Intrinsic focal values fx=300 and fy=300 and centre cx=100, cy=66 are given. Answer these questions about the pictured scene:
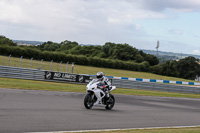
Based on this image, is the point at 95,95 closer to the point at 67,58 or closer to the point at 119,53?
the point at 67,58

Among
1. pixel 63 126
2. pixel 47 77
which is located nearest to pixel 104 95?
pixel 63 126

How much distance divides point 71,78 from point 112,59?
3364 centimetres

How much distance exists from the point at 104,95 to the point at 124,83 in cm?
1807

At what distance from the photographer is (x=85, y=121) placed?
29.7 feet

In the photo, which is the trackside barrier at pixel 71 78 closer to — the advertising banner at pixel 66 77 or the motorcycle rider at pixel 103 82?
the advertising banner at pixel 66 77

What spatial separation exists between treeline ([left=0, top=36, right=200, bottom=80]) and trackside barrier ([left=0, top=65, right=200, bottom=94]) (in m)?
19.5

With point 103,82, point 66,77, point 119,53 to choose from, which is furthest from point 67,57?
point 103,82

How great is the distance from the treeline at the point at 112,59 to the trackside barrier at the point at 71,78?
1951 centimetres

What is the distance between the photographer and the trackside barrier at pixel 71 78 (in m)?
27.4

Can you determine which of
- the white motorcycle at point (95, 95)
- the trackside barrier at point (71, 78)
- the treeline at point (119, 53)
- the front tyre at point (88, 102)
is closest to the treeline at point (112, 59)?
the treeline at point (119, 53)

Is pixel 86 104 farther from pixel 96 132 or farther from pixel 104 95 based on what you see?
pixel 96 132

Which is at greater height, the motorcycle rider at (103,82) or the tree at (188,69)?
the tree at (188,69)

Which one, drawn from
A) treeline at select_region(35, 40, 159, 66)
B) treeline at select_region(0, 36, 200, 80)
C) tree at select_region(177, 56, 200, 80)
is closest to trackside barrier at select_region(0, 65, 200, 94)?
treeline at select_region(0, 36, 200, 80)

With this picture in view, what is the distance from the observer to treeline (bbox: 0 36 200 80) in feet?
161
